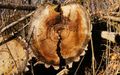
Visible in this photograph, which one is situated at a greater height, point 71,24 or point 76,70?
point 71,24

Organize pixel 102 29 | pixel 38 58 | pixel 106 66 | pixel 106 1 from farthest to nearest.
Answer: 1. pixel 106 1
2. pixel 102 29
3. pixel 106 66
4. pixel 38 58

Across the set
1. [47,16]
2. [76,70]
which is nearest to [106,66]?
[76,70]

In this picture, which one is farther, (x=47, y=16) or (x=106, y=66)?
A: (x=106, y=66)

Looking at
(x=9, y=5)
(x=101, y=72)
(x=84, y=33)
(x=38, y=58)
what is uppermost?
(x=9, y=5)

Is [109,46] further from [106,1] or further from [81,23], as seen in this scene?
[106,1]

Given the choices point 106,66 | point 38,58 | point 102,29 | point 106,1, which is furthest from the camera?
point 106,1

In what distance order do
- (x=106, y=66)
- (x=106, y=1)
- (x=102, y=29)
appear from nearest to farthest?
(x=106, y=66)
(x=102, y=29)
(x=106, y=1)

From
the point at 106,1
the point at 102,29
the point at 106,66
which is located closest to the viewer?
the point at 106,66

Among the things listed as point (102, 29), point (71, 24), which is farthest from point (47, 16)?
point (102, 29)

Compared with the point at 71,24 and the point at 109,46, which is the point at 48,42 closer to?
the point at 71,24
